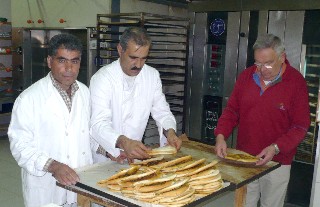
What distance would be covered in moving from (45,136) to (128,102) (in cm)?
76

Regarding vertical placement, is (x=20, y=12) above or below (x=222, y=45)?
above

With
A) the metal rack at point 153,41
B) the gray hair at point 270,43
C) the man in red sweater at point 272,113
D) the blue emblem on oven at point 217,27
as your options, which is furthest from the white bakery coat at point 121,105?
the blue emblem on oven at point 217,27

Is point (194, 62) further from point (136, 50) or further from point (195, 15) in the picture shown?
point (136, 50)

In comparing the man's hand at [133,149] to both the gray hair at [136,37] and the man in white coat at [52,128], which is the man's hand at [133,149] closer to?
the man in white coat at [52,128]

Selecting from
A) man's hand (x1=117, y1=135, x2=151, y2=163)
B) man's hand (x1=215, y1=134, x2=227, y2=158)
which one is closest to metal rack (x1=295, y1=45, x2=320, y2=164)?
man's hand (x1=215, y1=134, x2=227, y2=158)

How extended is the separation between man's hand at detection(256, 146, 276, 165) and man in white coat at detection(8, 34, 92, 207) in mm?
1222

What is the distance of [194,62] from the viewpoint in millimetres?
4996

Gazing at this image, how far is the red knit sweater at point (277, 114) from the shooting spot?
281cm

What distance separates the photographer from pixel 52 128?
7.46 ft

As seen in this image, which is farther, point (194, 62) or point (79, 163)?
point (194, 62)

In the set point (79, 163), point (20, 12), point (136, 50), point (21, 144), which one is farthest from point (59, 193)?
point (20, 12)

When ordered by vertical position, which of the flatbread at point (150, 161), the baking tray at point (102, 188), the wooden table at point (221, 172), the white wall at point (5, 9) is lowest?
the wooden table at point (221, 172)

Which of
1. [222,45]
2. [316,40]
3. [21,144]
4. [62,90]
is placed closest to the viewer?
[21,144]

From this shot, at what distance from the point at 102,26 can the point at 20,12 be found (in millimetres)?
2476
